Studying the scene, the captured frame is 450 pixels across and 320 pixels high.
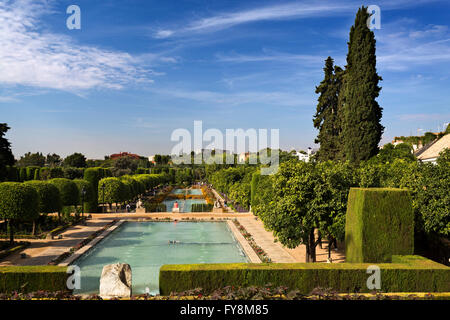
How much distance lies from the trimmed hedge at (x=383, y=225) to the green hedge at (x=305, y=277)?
1283 millimetres

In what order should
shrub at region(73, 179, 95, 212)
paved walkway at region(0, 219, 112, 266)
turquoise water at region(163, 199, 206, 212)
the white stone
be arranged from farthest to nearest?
turquoise water at region(163, 199, 206, 212)
shrub at region(73, 179, 95, 212)
paved walkway at region(0, 219, 112, 266)
the white stone

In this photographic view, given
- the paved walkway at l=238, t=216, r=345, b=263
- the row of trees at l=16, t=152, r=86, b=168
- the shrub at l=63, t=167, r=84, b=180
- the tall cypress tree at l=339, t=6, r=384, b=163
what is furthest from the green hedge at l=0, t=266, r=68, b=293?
the row of trees at l=16, t=152, r=86, b=168

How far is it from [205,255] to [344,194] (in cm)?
899

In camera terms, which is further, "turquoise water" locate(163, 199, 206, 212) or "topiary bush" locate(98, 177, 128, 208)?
"turquoise water" locate(163, 199, 206, 212)

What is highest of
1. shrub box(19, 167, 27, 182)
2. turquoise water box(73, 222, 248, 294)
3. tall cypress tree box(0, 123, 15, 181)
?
tall cypress tree box(0, 123, 15, 181)

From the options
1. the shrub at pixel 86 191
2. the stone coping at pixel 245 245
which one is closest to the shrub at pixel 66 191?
the shrub at pixel 86 191

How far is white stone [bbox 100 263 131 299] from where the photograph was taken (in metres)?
10.9

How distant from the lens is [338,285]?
12062mm

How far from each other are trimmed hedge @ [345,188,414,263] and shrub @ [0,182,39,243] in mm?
20334

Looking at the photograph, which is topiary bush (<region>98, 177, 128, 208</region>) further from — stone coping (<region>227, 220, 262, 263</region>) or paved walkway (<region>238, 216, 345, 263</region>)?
paved walkway (<region>238, 216, 345, 263</region>)

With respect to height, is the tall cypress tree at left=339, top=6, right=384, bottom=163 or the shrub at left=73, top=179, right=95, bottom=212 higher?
the tall cypress tree at left=339, top=6, right=384, bottom=163

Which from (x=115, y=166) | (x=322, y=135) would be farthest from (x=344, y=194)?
(x=115, y=166)

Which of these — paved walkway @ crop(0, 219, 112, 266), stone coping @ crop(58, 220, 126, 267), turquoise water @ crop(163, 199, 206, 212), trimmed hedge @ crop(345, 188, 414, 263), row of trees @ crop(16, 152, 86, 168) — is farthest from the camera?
row of trees @ crop(16, 152, 86, 168)
